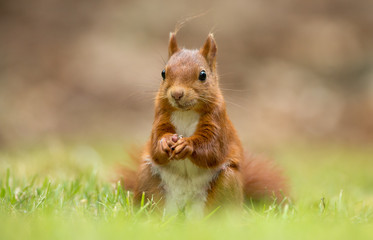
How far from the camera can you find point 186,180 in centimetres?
284

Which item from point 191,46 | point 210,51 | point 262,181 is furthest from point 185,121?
point 191,46

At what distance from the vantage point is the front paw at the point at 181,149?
2602 millimetres

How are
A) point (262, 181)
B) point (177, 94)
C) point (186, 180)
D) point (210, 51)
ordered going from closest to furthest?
1. point (177, 94)
2. point (186, 180)
3. point (210, 51)
4. point (262, 181)

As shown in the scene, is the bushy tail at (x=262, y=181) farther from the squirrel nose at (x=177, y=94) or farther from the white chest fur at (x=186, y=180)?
the squirrel nose at (x=177, y=94)

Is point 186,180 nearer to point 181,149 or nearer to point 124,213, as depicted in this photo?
point 181,149

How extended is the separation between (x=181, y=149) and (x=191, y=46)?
5.97m

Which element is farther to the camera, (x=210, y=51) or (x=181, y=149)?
(x=210, y=51)

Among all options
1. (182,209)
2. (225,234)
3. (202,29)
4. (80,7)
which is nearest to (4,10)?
(80,7)

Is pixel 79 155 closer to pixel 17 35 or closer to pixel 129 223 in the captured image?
pixel 129 223

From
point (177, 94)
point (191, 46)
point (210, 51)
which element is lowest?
point (191, 46)

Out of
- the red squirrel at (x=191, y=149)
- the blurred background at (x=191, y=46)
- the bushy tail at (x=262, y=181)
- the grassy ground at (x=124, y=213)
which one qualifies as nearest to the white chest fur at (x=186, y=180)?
the red squirrel at (x=191, y=149)

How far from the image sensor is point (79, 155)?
17.2 ft

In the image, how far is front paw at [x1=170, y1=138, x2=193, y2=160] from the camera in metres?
2.60

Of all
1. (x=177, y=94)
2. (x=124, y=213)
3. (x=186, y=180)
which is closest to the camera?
(x=124, y=213)
